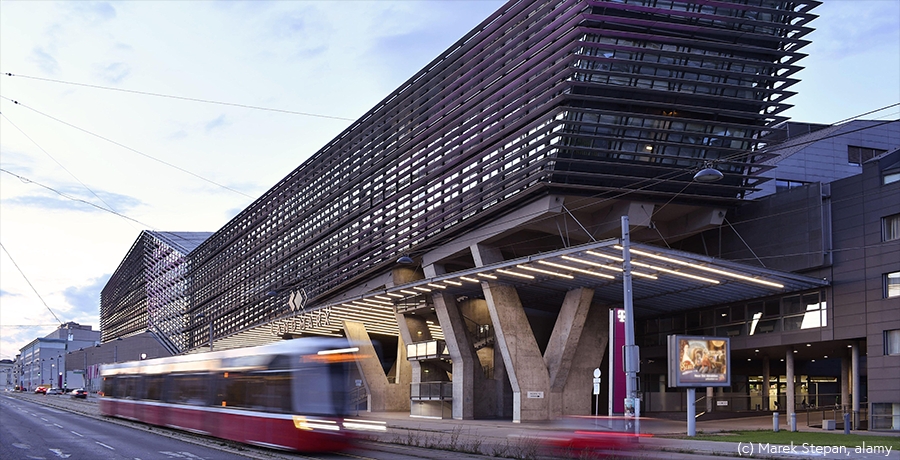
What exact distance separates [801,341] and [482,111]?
2174cm

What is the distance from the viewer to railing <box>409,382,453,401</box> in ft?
165

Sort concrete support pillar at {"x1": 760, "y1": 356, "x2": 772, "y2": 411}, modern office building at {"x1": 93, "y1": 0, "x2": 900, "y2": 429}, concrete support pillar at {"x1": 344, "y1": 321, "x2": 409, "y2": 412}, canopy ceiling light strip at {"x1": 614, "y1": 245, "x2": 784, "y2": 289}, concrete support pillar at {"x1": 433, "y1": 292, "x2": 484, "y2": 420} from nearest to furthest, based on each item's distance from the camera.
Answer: canopy ceiling light strip at {"x1": 614, "y1": 245, "x2": 784, "y2": 289}
modern office building at {"x1": 93, "y1": 0, "x2": 900, "y2": 429}
concrete support pillar at {"x1": 433, "y1": 292, "x2": 484, "y2": 420}
concrete support pillar at {"x1": 760, "y1": 356, "x2": 772, "y2": 411}
concrete support pillar at {"x1": 344, "y1": 321, "x2": 409, "y2": 412}

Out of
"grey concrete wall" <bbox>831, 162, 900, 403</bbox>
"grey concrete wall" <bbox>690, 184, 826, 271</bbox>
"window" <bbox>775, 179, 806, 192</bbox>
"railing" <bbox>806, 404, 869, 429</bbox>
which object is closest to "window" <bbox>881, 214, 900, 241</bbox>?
"grey concrete wall" <bbox>831, 162, 900, 403</bbox>

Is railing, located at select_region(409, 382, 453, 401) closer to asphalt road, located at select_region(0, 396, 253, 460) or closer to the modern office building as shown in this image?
the modern office building

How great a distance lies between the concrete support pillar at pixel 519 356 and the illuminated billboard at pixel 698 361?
12193mm

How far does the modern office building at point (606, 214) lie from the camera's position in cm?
4022

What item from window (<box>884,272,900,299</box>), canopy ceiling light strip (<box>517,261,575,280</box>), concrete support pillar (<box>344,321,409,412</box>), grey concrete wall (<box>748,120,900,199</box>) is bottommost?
concrete support pillar (<box>344,321,409,412</box>)

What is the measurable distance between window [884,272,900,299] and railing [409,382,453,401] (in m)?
24.7

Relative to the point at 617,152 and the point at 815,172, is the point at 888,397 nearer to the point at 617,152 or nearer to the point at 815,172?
the point at 617,152

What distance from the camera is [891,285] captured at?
125 feet

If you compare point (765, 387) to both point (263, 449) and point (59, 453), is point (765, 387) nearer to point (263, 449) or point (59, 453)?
→ point (263, 449)

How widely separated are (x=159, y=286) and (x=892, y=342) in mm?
126946

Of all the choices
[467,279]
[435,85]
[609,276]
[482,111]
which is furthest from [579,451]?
[435,85]

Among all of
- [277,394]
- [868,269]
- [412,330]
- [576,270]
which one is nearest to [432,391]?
[412,330]
